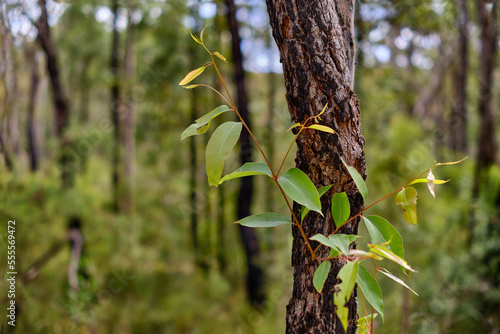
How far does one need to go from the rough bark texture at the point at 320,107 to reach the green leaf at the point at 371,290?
0.23ft

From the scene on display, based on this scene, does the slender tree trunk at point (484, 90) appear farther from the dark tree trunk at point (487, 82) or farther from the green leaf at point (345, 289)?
the green leaf at point (345, 289)

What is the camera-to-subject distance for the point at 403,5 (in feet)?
11.1

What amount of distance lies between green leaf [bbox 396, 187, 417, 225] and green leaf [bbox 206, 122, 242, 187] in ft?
1.25

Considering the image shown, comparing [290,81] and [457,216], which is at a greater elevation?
[290,81]

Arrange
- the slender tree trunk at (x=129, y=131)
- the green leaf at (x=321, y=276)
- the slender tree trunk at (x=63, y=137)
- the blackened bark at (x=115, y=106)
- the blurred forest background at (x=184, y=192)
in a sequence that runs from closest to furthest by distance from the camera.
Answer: the green leaf at (x=321, y=276), the blurred forest background at (x=184, y=192), the slender tree trunk at (x=63, y=137), the blackened bark at (x=115, y=106), the slender tree trunk at (x=129, y=131)

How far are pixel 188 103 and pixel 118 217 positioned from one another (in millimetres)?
2423

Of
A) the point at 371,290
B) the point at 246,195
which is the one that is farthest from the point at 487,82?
the point at 371,290

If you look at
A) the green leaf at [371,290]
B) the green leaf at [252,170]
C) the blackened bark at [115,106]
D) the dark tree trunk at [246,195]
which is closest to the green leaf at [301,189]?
the green leaf at [252,170]

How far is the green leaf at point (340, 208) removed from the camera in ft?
2.43

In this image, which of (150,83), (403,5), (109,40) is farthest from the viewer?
(109,40)

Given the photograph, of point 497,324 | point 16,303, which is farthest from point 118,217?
point 497,324

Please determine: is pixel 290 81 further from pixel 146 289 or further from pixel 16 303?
pixel 146 289

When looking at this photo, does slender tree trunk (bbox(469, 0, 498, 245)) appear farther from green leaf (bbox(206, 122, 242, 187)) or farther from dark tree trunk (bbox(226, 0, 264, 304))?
green leaf (bbox(206, 122, 242, 187))

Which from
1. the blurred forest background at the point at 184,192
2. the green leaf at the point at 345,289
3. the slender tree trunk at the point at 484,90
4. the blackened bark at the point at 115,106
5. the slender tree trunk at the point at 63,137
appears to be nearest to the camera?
the green leaf at the point at 345,289
